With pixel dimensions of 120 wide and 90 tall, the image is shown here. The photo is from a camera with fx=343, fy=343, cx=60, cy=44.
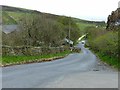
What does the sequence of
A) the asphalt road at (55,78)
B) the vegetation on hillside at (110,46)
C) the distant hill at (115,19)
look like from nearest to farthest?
1. the asphalt road at (55,78)
2. the vegetation on hillside at (110,46)
3. the distant hill at (115,19)

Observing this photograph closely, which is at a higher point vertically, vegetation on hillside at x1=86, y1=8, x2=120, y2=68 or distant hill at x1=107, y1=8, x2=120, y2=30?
distant hill at x1=107, y1=8, x2=120, y2=30

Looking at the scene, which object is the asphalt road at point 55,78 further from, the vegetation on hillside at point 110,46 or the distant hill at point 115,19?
the distant hill at point 115,19

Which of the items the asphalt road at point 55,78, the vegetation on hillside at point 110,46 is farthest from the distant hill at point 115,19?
the asphalt road at point 55,78

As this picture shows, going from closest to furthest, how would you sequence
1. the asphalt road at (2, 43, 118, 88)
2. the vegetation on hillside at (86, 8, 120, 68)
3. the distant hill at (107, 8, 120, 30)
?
the asphalt road at (2, 43, 118, 88) → the vegetation on hillside at (86, 8, 120, 68) → the distant hill at (107, 8, 120, 30)

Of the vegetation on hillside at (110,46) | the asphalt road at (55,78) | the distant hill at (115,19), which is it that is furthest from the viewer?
the distant hill at (115,19)

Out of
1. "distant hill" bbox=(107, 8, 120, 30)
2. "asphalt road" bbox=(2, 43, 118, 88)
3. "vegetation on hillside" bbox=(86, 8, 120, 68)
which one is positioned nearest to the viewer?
"asphalt road" bbox=(2, 43, 118, 88)

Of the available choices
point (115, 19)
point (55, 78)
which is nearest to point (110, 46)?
point (55, 78)

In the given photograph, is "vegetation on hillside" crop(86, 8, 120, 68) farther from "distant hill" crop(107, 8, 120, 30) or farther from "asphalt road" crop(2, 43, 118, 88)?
"asphalt road" crop(2, 43, 118, 88)

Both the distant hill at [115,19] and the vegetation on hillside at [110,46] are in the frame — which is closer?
the vegetation on hillside at [110,46]

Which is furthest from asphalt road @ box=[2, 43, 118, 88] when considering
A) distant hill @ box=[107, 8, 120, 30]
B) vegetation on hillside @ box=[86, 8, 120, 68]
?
distant hill @ box=[107, 8, 120, 30]

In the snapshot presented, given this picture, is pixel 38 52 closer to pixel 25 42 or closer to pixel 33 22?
pixel 25 42

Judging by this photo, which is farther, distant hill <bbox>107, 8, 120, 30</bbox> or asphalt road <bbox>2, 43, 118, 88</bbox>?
distant hill <bbox>107, 8, 120, 30</bbox>

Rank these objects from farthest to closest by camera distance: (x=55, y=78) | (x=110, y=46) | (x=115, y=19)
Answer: (x=115, y=19) → (x=110, y=46) → (x=55, y=78)

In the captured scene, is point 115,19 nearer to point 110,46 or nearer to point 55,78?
point 110,46
